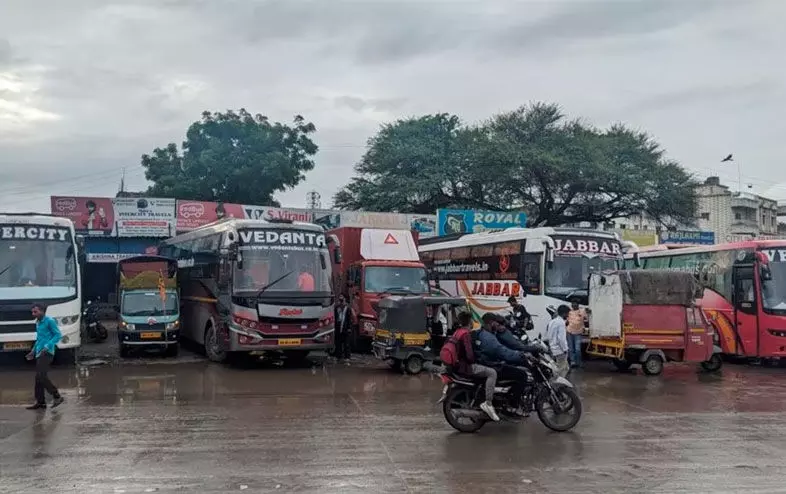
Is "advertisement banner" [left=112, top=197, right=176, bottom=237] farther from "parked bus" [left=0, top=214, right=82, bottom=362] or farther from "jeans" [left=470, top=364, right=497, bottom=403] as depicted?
"jeans" [left=470, top=364, right=497, bottom=403]

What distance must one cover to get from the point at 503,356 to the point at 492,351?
149 millimetres

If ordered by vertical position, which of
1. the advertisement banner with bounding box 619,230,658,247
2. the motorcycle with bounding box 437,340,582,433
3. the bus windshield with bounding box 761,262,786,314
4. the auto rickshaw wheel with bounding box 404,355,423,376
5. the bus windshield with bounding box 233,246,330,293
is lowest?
the auto rickshaw wheel with bounding box 404,355,423,376

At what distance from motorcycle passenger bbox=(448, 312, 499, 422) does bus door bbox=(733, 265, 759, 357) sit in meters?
10.4

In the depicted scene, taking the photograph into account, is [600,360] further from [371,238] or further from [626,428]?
[626,428]

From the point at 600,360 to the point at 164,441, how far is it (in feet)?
41.1

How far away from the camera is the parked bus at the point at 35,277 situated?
14.7 metres

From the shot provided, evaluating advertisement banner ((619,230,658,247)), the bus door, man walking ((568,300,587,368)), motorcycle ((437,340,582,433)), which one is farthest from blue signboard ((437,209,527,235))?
motorcycle ((437,340,582,433))

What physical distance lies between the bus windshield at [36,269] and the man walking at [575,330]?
426 inches

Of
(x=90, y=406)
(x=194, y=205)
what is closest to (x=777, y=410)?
(x=90, y=406)

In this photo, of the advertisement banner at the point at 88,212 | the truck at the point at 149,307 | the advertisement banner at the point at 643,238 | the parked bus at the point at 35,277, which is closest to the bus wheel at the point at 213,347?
the truck at the point at 149,307

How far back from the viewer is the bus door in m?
16.6

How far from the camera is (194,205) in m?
30.1

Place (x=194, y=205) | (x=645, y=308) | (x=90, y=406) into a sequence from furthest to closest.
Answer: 1. (x=194, y=205)
2. (x=645, y=308)
3. (x=90, y=406)

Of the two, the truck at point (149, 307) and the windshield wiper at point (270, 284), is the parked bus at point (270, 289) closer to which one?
the windshield wiper at point (270, 284)
